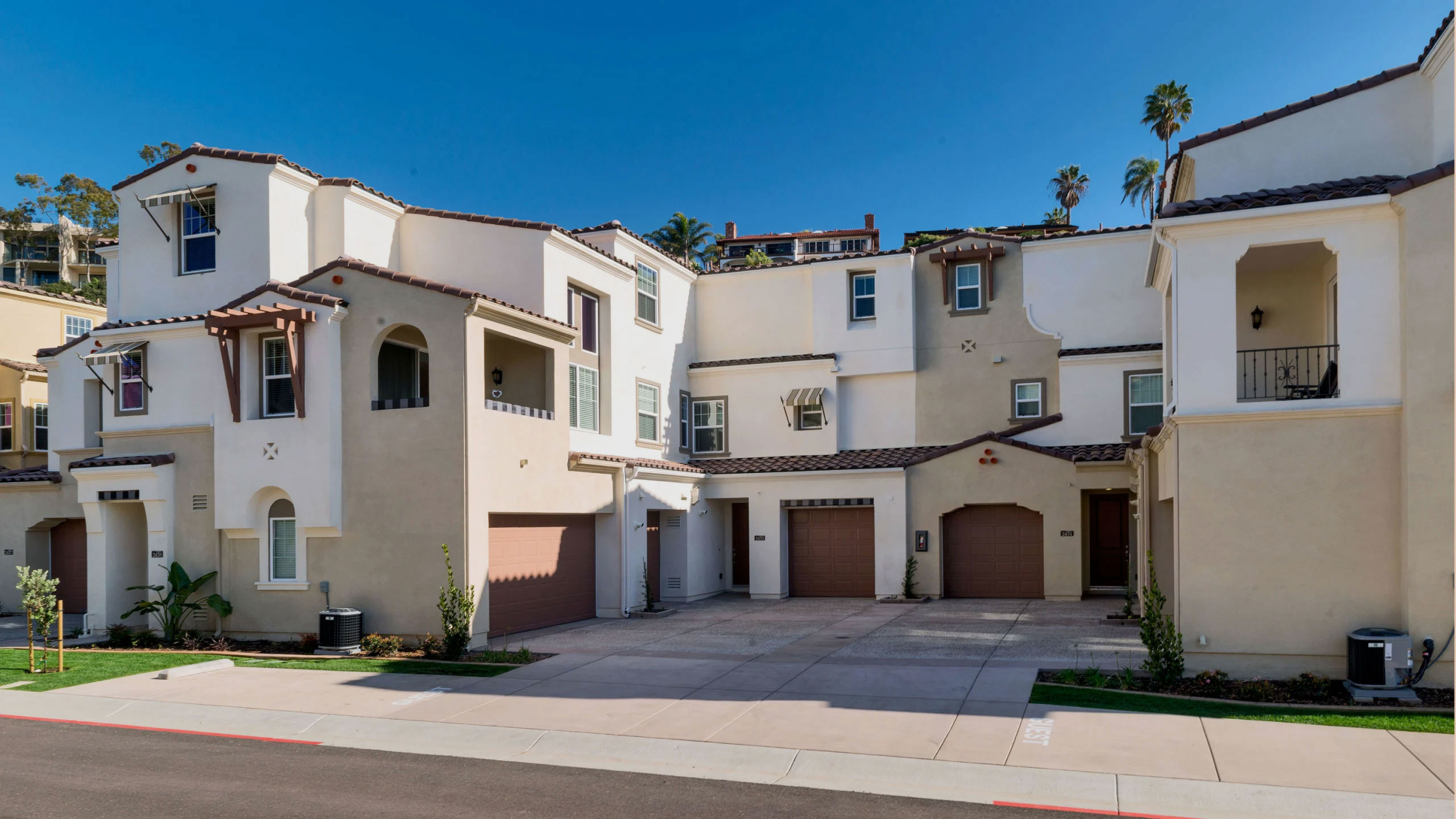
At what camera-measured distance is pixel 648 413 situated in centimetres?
2594

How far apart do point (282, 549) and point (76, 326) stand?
56.3 feet

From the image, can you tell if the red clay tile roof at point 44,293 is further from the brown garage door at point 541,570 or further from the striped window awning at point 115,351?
the brown garage door at point 541,570

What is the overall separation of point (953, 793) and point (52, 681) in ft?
44.4

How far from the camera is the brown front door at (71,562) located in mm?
24641

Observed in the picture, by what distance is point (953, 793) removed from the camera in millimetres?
9117

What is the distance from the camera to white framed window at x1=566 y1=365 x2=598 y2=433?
2234 cm

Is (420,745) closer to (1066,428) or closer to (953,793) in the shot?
(953,793)

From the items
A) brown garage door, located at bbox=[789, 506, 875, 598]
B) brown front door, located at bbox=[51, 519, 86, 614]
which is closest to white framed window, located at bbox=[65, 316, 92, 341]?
brown front door, located at bbox=[51, 519, 86, 614]

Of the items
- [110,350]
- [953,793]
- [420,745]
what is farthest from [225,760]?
[110,350]

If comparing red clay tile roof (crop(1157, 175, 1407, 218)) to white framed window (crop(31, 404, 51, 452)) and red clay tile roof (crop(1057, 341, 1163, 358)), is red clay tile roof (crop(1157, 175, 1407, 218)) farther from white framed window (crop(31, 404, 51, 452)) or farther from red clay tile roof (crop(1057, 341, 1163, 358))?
white framed window (crop(31, 404, 51, 452))

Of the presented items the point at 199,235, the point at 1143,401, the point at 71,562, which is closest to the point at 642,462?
the point at 199,235

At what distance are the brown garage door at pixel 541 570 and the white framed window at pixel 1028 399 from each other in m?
11.6

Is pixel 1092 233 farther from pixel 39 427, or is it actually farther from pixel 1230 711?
pixel 39 427

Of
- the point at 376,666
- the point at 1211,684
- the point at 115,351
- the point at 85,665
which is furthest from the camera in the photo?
the point at 115,351
